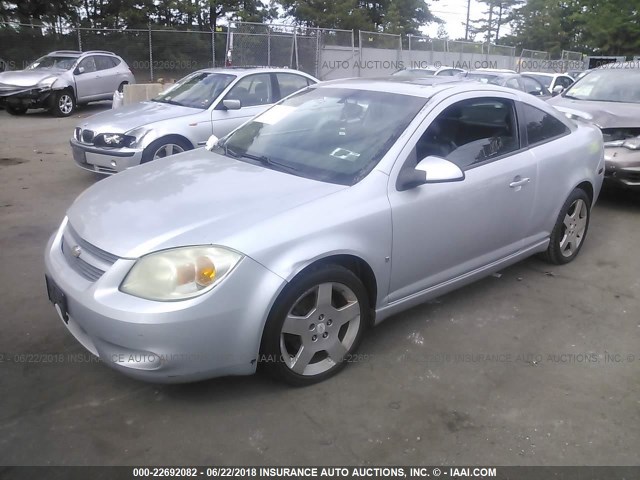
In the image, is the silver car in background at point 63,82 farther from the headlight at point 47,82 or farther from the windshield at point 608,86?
the windshield at point 608,86

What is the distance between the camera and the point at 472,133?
3.82 meters

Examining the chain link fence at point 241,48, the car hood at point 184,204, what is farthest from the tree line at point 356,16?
the car hood at point 184,204

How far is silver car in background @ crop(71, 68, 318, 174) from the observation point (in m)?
6.71

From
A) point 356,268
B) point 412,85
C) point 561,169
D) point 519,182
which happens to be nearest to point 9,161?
point 412,85

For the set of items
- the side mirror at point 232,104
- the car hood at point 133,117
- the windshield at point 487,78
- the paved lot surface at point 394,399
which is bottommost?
the paved lot surface at point 394,399

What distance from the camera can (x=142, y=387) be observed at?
300 cm

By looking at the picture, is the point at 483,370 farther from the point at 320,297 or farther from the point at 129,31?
the point at 129,31

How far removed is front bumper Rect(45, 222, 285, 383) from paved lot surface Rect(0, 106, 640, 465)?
30 centimetres

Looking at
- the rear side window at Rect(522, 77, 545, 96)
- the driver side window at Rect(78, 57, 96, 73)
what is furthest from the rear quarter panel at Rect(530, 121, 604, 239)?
the driver side window at Rect(78, 57, 96, 73)

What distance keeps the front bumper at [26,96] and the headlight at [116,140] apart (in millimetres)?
8732

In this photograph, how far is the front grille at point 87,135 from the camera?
22.7 feet

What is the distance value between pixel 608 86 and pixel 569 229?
4.13 meters

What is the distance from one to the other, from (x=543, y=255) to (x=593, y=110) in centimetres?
320

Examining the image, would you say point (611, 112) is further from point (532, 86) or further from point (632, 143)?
point (532, 86)
